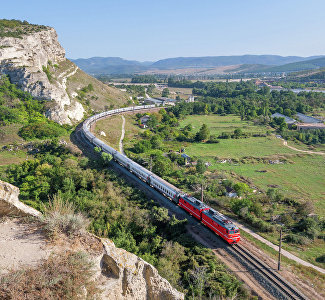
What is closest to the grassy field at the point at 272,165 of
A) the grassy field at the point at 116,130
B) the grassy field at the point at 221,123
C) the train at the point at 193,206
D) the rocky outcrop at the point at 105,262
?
the grassy field at the point at 221,123

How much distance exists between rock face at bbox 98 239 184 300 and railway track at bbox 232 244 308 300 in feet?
33.0

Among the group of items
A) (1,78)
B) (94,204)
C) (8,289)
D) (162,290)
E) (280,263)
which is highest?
(1,78)

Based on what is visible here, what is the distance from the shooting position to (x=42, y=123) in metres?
53.9

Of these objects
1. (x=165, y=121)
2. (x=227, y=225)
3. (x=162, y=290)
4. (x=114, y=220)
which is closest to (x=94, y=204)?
(x=114, y=220)

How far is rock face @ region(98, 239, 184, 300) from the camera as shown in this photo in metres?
10.9

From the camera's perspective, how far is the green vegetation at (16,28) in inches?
2689

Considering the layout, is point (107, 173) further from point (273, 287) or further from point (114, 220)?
point (273, 287)

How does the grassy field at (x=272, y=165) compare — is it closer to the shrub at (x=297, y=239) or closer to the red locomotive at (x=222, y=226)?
the shrub at (x=297, y=239)

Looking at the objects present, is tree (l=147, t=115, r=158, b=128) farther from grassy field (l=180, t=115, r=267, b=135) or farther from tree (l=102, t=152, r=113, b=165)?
tree (l=102, t=152, r=113, b=165)

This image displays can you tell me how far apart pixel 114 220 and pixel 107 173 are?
→ 12.6m

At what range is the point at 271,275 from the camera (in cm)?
1938

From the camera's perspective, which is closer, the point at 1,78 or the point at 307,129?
the point at 1,78

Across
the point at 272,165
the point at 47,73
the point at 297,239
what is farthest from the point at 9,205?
the point at 47,73

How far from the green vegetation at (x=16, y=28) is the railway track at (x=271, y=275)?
7537 cm
